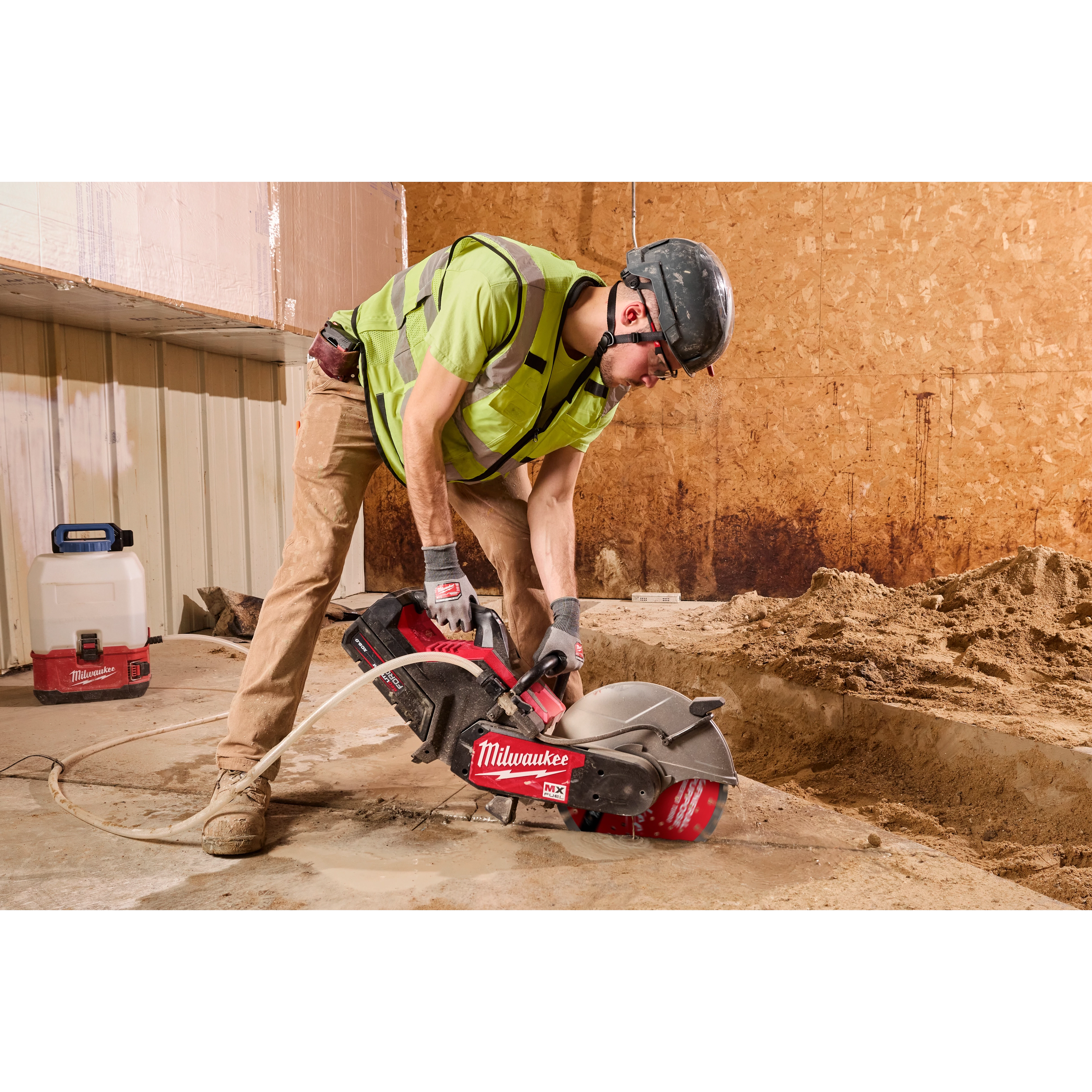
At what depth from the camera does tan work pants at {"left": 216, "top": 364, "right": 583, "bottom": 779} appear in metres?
2.07

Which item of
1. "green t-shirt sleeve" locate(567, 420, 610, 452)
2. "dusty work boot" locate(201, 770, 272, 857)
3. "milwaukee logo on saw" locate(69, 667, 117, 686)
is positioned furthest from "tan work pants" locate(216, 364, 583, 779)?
"milwaukee logo on saw" locate(69, 667, 117, 686)

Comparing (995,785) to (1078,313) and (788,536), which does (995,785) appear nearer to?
(788,536)

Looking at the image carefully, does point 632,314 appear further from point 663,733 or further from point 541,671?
point 663,733

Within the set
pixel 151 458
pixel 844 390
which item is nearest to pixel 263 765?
pixel 151 458

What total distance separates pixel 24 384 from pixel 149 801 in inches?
97.6

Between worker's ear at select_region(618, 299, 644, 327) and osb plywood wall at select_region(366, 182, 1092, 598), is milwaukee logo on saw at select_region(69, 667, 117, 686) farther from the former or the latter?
osb plywood wall at select_region(366, 182, 1092, 598)

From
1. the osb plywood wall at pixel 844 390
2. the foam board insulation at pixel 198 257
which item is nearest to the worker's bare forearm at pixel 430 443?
the foam board insulation at pixel 198 257

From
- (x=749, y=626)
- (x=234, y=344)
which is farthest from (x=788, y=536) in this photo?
(x=234, y=344)

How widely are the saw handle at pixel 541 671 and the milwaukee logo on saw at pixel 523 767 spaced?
0.36 feet

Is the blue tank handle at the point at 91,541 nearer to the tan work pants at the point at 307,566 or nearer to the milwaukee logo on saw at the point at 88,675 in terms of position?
the milwaukee logo on saw at the point at 88,675

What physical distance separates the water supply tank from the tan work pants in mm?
1481

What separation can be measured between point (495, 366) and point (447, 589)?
514 mm

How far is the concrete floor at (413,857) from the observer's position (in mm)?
1646

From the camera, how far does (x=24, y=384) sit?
150 inches
